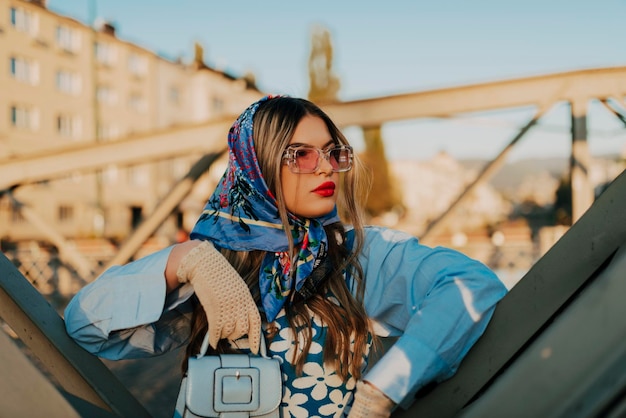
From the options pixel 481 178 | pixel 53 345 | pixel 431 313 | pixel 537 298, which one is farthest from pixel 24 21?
pixel 537 298

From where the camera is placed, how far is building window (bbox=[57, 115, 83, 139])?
3369 cm

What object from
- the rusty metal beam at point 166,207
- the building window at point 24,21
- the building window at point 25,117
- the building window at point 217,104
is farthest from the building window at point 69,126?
the rusty metal beam at point 166,207

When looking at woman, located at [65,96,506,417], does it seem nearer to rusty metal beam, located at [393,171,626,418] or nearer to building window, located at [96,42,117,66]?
rusty metal beam, located at [393,171,626,418]

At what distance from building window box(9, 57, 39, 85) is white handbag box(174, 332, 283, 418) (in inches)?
1316

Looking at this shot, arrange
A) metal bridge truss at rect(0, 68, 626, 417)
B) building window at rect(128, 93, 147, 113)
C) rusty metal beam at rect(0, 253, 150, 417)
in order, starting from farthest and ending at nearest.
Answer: building window at rect(128, 93, 147, 113) → rusty metal beam at rect(0, 253, 150, 417) → metal bridge truss at rect(0, 68, 626, 417)

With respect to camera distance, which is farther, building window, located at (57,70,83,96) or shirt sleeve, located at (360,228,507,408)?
building window, located at (57,70,83,96)

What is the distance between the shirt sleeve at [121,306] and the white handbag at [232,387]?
0.18 metres

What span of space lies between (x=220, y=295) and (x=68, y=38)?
37244 millimetres

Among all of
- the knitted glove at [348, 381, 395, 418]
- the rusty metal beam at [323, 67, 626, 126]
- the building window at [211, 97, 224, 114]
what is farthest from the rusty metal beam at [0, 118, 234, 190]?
the building window at [211, 97, 224, 114]

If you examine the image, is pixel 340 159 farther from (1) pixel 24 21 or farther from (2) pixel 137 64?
(2) pixel 137 64

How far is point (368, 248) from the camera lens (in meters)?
1.72

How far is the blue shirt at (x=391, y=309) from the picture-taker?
1.33 m

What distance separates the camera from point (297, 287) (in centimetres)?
166

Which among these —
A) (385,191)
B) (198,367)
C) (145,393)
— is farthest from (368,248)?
(385,191)
